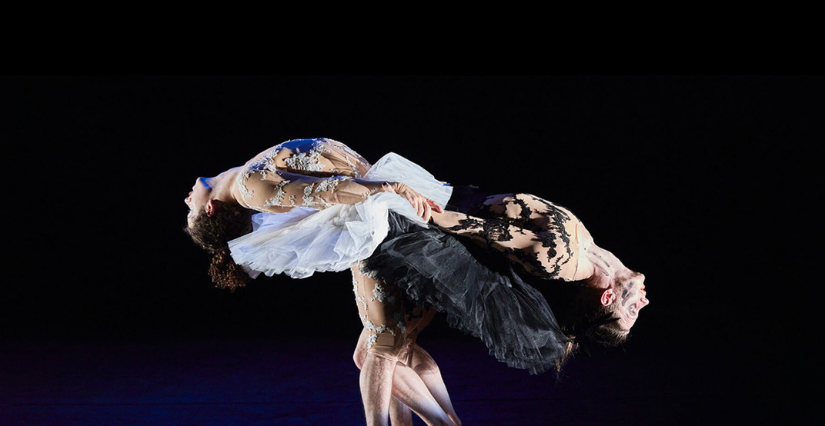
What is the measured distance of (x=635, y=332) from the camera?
3.60 meters

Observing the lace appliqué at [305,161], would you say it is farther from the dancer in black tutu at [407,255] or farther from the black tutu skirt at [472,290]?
the black tutu skirt at [472,290]

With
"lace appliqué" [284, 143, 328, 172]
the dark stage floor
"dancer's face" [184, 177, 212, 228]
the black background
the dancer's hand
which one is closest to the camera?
the dancer's hand

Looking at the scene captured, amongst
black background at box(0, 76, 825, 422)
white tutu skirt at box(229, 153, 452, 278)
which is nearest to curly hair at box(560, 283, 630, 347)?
white tutu skirt at box(229, 153, 452, 278)

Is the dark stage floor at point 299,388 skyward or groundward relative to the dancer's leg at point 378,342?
groundward

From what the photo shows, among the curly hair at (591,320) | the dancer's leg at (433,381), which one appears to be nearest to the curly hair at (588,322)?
the curly hair at (591,320)

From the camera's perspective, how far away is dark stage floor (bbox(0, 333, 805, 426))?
234 cm

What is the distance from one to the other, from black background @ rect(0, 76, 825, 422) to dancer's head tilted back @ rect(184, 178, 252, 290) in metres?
1.14

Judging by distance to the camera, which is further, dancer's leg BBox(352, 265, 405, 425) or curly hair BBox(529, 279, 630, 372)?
curly hair BBox(529, 279, 630, 372)

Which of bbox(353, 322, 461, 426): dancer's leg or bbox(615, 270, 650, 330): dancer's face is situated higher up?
bbox(615, 270, 650, 330): dancer's face

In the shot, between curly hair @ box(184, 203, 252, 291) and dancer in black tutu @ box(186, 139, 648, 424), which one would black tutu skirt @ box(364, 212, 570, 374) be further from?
curly hair @ box(184, 203, 252, 291)

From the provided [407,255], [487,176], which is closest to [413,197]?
[407,255]

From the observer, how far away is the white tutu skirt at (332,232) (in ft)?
5.37

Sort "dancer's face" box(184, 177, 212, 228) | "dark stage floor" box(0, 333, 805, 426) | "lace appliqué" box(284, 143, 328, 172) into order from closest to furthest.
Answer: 1. "lace appliqué" box(284, 143, 328, 172)
2. "dancer's face" box(184, 177, 212, 228)
3. "dark stage floor" box(0, 333, 805, 426)

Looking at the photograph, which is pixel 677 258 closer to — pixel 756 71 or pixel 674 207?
pixel 674 207
